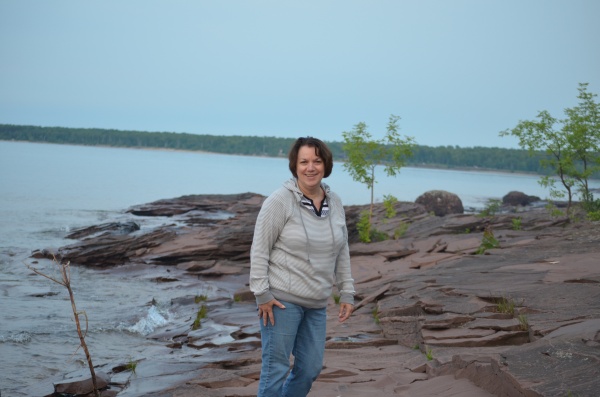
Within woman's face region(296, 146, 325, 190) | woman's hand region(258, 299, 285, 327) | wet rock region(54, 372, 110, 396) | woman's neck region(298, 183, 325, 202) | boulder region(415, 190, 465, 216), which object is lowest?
wet rock region(54, 372, 110, 396)

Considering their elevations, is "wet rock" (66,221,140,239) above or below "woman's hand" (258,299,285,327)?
below

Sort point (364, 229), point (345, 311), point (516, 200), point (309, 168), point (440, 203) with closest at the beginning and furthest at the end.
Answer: point (309, 168) → point (345, 311) → point (364, 229) → point (440, 203) → point (516, 200)

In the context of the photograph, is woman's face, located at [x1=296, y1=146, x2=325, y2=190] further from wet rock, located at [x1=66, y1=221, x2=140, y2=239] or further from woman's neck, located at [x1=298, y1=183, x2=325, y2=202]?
wet rock, located at [x1=66, y1=221, x2=140, y2=239]

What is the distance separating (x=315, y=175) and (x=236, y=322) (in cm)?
797

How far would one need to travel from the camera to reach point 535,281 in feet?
36.1

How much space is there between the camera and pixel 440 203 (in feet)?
136

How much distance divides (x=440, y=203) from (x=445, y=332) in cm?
3305

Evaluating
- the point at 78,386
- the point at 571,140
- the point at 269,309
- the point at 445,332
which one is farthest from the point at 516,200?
the point at 269,309

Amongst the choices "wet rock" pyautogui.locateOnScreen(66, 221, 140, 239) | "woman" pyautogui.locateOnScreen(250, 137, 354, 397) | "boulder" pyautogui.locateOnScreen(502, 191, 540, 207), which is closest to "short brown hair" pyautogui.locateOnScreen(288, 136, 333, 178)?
"woman" pyautogui.locateOnScreen(250, 137, 354, 397)

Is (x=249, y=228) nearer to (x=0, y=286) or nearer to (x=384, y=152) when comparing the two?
(x=384, y=152)

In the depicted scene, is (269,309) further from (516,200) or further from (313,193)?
(516,200)

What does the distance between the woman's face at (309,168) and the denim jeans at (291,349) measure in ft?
2.94

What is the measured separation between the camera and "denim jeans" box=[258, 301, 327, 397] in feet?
18.2

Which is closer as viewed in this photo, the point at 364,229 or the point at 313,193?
the point at 313,193
